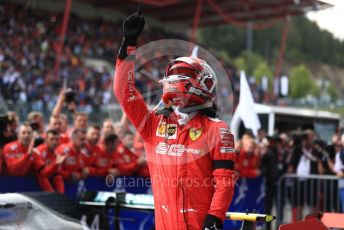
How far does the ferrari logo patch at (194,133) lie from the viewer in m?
3.76

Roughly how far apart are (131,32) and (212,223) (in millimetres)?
1227

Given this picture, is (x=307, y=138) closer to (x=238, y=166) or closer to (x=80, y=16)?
(x=238, y=166)

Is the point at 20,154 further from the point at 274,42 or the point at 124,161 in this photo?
the point at 274,42

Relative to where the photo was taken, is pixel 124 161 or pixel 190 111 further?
pixel 124 161

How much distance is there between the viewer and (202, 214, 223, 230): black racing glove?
347 cm

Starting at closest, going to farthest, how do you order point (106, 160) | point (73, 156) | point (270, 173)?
point (73, 156) → point (106, 160) → point (270, 173)

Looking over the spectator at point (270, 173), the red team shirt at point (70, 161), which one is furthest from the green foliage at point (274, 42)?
the red team shirt at point (70, 161)

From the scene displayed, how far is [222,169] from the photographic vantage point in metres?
3.63

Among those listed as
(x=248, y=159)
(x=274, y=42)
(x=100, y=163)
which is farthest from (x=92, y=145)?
(x=274, y=42)

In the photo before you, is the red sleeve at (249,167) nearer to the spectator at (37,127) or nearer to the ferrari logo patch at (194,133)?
the spectator at (37,127)

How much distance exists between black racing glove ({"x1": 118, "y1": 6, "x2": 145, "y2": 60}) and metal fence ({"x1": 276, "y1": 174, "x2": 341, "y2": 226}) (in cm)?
656

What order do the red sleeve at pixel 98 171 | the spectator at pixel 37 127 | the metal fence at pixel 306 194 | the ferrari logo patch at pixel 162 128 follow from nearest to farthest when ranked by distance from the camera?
the ferrari logo patch at pixel 162 128 → the spectator at pixel 37 127 → the red sleeve at pixel 98 171 → the metal fence at pixel 306 194

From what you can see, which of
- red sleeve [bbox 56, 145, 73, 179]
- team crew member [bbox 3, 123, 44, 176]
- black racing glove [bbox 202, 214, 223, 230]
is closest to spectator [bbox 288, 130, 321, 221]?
red sleeve [bbox 56, 145, 73, 179]

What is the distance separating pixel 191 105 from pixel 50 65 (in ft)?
64.7
